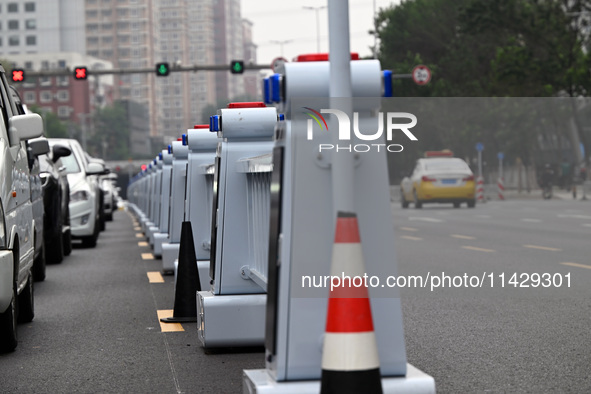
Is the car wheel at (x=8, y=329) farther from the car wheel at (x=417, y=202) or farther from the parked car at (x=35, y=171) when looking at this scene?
the car wheel at (x=417, y=202)

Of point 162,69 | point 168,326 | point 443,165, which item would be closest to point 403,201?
point 443,165

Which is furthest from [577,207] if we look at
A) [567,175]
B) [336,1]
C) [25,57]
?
[25,57]

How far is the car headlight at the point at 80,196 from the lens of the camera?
709 inches

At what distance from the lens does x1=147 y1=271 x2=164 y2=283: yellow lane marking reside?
11.5 m

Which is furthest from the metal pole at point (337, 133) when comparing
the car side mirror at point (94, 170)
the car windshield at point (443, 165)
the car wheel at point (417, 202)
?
the car wheel at point (417, 202)

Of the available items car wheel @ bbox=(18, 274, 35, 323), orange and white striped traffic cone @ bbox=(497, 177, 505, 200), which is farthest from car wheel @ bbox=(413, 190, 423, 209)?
car wheel @ bbox=(18, 274, 35, 323)

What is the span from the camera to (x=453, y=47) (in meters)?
60.4

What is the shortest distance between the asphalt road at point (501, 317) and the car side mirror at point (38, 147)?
3.00 m

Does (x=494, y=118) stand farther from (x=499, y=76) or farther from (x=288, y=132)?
(x=288, y=132)

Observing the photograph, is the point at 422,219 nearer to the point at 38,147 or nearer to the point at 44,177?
the point at 44,177

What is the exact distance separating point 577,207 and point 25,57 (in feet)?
501

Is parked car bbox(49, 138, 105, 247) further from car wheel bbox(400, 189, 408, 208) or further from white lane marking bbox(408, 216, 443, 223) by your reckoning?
car wheel bbox(400, 189, 408, 208)

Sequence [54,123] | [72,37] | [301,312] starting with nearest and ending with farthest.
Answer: [301,312] < [54,123] < [72,37]

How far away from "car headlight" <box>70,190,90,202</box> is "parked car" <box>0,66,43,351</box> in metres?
9.10
